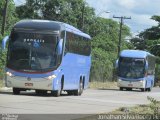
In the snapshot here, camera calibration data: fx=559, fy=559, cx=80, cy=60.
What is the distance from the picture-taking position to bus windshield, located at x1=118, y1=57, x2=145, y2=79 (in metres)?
48.3

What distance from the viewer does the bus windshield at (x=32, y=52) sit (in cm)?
2603

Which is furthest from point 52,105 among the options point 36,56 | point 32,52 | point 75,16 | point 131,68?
point 75,16

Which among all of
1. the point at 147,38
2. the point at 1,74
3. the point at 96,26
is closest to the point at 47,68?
the point at 1,74

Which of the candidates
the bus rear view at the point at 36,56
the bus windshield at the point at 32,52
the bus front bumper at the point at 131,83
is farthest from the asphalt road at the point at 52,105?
the bus front bumper at the point at 131,83

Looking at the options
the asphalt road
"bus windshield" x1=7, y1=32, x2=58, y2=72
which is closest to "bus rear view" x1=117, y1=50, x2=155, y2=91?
the asphalt road

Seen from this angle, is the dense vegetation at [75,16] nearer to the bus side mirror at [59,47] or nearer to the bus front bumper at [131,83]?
the bus front bumper at [131,83]

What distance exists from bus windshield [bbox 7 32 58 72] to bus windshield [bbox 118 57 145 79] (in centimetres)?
2271

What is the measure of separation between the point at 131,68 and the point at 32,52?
2338 centimetres

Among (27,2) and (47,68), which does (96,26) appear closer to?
(27,2)

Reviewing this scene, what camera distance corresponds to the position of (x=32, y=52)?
85.6 ft

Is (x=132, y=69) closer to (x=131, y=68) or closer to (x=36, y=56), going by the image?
(x=131, y=68)

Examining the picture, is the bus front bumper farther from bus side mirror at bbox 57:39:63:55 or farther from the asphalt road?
bus side mirror at bbox 57:39:63:55

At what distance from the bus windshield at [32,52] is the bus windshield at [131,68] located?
74.5 feet

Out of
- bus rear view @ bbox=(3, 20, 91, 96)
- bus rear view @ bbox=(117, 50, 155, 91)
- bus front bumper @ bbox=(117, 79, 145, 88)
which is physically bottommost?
bus front bumper @ bbox=(117, 79, 145, 88)
